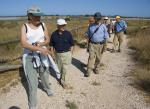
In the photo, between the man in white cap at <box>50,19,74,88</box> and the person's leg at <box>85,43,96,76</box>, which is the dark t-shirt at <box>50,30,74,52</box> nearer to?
the man in white cap at <box>50,19,74,88</box>

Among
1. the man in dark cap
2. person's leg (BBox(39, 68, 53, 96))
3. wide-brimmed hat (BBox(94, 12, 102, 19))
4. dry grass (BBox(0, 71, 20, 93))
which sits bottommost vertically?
dry grass (BBox(0, 71, 20, 93))

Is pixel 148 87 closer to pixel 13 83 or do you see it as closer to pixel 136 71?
pixel 136 71

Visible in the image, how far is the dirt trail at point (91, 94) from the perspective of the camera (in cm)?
744

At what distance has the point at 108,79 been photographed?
32.4 feet

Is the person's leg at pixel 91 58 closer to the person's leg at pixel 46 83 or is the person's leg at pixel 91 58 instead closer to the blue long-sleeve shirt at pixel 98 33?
the blue long-sleeve shirt at pixel 98 33

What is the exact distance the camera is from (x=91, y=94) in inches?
325

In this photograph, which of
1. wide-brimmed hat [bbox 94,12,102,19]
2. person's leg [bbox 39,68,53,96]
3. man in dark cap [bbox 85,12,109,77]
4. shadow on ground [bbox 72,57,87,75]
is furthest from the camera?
shadow on ground [bbox 72,57,87,75]

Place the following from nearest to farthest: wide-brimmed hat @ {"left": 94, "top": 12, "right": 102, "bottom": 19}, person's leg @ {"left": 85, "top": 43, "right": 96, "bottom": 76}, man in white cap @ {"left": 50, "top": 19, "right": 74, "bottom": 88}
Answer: man in white cap @ {"left": 50, "top": 19, "right": 74, "bottom": 88} < wide-brimmed hat @ {"left": 94, "top": 12, "right": 102, "bottom": 19} < person's leg @ {"left": 85, "top": 43, "right": 96, "bottom": 76}

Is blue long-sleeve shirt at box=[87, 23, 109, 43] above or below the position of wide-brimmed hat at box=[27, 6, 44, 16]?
below

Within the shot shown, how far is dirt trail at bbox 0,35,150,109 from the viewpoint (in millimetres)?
7441

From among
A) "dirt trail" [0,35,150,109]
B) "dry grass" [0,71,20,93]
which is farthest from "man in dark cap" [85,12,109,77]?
"dry grass" [0,71,20,93]

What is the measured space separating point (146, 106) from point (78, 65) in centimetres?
482

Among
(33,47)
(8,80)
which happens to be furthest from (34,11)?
(8,80)

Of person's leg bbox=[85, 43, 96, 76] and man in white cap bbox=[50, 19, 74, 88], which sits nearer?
man in white cap bbox=[50, 19, 74, 88]
